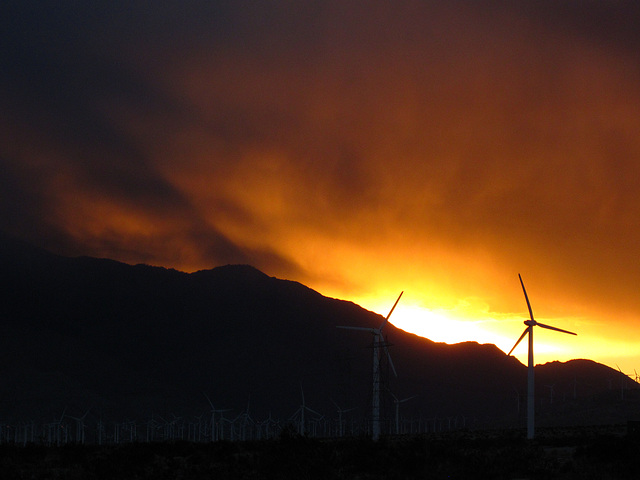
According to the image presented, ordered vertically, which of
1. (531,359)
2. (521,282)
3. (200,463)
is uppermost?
(521,282)

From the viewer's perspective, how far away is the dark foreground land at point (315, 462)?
43.8 m

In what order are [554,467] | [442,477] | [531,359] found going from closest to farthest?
1. [442,477]
2. [554,467]
3. [531,359]

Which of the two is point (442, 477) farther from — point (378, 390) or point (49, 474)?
point (378, 390)

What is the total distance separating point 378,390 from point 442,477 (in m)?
45.1

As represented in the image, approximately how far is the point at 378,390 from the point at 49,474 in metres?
48.6

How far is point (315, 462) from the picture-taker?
4569cm

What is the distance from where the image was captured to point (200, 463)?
50188 mm

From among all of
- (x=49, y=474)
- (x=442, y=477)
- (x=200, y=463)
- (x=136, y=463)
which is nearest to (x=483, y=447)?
(x=442, y=477)

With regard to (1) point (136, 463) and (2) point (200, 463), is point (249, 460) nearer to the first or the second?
(2) point (200, 463)

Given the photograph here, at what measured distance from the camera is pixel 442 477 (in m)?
42.3

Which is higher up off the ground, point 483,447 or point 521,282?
point 521,282

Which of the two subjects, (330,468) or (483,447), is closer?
(330,468)

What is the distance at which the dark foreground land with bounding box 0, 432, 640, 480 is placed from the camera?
144 ft

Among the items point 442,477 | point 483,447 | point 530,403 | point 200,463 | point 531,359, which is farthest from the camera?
point 531,359
